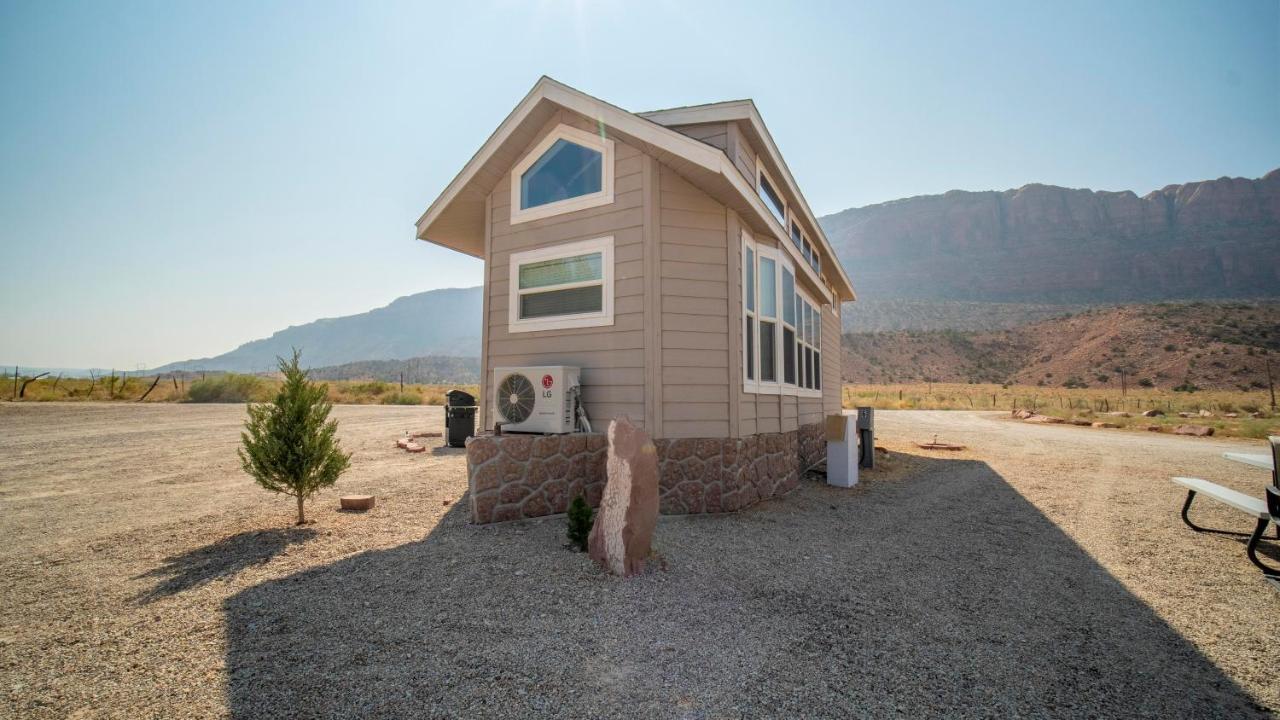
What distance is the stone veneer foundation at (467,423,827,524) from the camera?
17.4 ft

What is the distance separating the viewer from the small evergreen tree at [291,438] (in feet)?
16.6

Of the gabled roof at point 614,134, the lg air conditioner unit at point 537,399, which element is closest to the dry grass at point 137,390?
the gabled roof at point 614,134

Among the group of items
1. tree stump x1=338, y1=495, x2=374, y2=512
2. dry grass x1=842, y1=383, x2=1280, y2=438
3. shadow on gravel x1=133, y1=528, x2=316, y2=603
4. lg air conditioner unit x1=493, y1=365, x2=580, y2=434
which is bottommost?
shadow on gravel x1=133, y1=528, x2=316, y2=603

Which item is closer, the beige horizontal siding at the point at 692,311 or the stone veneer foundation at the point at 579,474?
the stone veneer foundation at the point at 579,474

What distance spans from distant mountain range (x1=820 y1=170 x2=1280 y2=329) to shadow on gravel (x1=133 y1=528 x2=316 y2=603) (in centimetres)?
8009

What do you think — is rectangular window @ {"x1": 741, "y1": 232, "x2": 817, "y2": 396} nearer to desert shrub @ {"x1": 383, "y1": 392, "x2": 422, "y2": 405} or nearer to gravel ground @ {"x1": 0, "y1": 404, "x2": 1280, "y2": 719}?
gravel ground @ {"x1": 0, "y1": 404, "x2": 1280, "y2": 719}

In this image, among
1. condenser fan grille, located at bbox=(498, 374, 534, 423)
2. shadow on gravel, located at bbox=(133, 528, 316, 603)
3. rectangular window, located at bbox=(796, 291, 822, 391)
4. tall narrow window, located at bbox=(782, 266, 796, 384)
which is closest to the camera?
shadow on gravel, located at bbox=(133, 528, 316, 603)

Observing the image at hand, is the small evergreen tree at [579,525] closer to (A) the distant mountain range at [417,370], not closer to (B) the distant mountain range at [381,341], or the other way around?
(A) the distant mountain range at [417,370]

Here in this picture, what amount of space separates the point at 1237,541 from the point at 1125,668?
13.6ft

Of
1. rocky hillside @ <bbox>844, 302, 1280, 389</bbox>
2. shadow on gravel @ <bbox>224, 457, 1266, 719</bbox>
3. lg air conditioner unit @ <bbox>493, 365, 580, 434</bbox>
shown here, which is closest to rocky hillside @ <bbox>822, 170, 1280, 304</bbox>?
rocky hillside @ <bbox>844, 302, 1280, 389</bbox>

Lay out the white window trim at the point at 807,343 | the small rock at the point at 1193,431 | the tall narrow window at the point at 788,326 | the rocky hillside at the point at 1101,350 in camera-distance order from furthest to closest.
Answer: the rocky hillside at the point at 1101,350
the small rock at the point at 1193,431
the white window trim at the point at 807,343
the tall narrow window at the point at 788,326

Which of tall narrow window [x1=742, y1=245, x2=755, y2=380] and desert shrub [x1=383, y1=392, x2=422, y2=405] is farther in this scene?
desert shrub [x1=383, y1=392, x2=422, y2=405]

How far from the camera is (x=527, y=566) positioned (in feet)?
13.4

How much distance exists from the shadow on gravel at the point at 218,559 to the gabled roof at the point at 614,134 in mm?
4645
